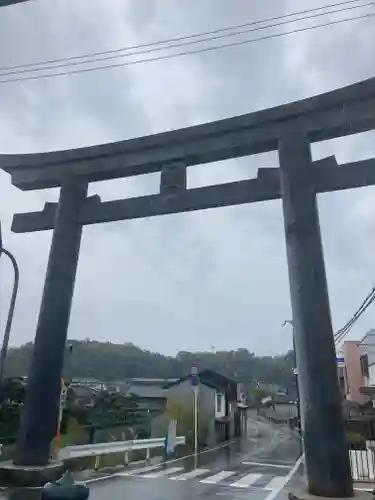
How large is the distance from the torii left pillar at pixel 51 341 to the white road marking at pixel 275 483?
5.35 meters

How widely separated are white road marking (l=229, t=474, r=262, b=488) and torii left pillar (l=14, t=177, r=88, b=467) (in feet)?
15.7

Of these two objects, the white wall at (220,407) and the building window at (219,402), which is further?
the building window at (219,402)

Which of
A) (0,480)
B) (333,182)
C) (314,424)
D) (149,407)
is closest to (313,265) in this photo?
(333,182)

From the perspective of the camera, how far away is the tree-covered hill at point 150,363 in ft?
147

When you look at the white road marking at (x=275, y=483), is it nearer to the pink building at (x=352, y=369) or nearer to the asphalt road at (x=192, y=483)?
the asphalt road at (x=192, y=483)

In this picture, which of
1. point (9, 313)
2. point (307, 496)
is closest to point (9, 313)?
point (9, 313)

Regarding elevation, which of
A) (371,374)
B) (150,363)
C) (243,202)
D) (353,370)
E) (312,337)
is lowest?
(312,337)

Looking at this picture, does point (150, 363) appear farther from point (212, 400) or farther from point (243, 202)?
point (243, 202)

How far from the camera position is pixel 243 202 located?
8.39 metres

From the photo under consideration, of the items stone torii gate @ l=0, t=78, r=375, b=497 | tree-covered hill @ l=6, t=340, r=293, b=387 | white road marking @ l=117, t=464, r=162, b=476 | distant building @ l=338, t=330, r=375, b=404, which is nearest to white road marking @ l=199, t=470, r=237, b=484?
white road marking @ l=117, t=464, r=162, b=476

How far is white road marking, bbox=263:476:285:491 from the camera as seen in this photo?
10038 millimetres

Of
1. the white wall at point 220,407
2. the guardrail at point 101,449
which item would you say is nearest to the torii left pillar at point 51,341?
the guardrail at point 101,449

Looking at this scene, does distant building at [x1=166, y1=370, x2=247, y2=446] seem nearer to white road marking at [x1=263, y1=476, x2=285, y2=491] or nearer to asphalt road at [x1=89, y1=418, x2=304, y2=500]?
asphalt road at [x1=89, y1=418, x2=304, y2=500]

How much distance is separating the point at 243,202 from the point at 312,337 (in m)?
3.06
